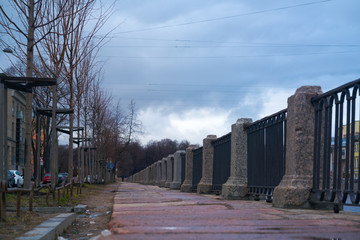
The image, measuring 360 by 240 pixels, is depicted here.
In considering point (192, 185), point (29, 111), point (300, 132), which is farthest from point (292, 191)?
point (192, 185)

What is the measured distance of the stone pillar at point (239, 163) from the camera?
930cm

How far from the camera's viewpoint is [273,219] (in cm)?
441

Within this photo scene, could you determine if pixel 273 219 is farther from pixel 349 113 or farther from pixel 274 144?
pixel 274 144

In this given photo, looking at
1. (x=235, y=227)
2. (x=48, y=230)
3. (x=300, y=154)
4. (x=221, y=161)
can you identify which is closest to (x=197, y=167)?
(x=221, y=161)

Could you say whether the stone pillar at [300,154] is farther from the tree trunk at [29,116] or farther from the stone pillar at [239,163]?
the tree trunk at [29,116]

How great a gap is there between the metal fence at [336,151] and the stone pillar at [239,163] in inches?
137

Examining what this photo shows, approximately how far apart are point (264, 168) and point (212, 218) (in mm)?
3810

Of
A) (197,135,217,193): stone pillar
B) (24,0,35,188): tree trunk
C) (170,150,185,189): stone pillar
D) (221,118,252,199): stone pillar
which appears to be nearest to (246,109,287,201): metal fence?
(221,118,252,199): stone pillar

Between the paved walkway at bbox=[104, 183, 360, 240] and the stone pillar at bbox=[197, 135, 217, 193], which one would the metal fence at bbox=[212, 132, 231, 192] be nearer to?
the stone pillar at bbox=[197, 135, 217, 193]

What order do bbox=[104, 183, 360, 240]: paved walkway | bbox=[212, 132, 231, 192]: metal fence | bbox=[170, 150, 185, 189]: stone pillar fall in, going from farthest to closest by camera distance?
bbox=[170, 150, 185, 189]: stone pillar
bbox=[212, 132, 231, 192]: metal fence
bbox=[104, 183, 360, 240]: paved walkway

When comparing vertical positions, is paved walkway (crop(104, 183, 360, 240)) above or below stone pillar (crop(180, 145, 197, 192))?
above

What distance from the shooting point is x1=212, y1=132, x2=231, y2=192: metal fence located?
36.7ft

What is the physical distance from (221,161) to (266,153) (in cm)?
391

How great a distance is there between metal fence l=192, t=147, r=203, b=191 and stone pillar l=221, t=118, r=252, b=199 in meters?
5.75
